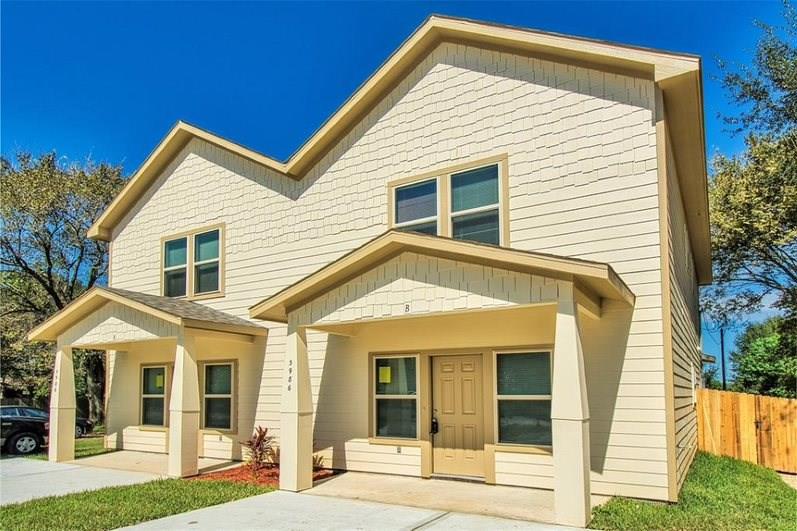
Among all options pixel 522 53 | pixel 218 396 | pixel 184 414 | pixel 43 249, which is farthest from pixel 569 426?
pixel 43 249

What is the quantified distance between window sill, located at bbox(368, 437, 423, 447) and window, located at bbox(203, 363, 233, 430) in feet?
12.5

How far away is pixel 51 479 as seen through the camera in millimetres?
10891

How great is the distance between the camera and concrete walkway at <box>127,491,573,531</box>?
23.1ft

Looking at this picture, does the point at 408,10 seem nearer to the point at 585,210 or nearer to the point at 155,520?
the point at 585,210

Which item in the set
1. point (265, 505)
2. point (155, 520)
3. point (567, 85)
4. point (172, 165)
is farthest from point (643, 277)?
point (172, 165)

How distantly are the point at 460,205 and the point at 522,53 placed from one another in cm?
268

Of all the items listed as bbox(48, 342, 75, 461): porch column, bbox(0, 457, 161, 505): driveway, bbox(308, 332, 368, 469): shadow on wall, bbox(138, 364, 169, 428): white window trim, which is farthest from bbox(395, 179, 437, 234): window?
bbox(48, 342, 75, 461): porch column

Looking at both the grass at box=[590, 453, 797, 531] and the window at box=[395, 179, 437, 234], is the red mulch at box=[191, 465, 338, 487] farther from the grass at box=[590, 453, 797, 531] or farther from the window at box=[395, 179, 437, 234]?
the grass at box=[590, 453, 797, 531]

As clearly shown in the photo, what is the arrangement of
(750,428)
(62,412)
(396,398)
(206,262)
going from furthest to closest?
(206,262) < (750,428) < (62,412) < (396,398)

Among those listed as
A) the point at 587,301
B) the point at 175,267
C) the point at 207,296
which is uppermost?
the point at 175,267

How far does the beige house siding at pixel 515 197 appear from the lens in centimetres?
834

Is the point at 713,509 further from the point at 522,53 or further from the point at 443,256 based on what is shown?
the point at 522,53

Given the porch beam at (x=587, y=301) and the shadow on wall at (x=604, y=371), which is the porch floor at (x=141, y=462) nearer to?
the shadow on wall at (x=604, y=371)

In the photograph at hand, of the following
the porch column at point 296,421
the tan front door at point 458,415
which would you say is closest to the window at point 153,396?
the porch column at point 296,421
